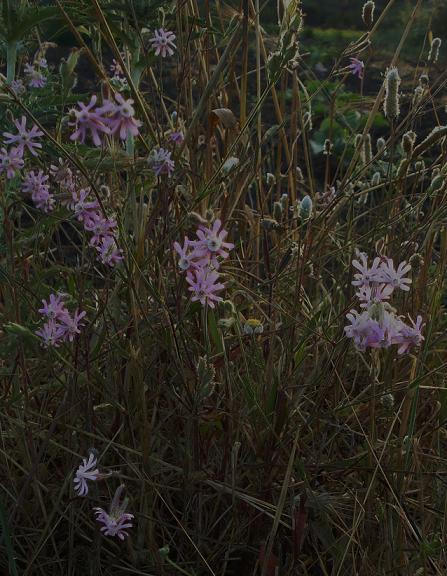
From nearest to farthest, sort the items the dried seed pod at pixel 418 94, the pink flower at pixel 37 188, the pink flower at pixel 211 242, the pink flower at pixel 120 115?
the pink flower at pixel 120 115
the pink flower at pixel 211 242
the pink flower at pixel 37 188
the dried seed pod at pixel 418 94

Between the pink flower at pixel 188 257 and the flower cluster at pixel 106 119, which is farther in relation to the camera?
the pink flower at pixel 188 257

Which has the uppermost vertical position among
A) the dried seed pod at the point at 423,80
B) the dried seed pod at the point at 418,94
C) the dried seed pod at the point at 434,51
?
the dried seed pod at the point at 434,51

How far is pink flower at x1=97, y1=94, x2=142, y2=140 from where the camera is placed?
944 millimetres

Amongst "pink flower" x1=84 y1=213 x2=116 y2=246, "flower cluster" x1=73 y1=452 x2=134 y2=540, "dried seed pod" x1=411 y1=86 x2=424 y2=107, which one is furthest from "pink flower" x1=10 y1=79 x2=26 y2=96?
"dried seed pod" x1=411 y1=86 x2=424 y2=107

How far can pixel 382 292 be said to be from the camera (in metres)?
1.09

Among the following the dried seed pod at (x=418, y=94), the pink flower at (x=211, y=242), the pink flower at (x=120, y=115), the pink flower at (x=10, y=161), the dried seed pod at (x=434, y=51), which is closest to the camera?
the pink flower at (x=120, y=115)

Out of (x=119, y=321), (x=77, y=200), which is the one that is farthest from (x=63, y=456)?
(x=77, y=200)

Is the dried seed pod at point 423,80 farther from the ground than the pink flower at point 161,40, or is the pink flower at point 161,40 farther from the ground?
the pink flower at point 161,40

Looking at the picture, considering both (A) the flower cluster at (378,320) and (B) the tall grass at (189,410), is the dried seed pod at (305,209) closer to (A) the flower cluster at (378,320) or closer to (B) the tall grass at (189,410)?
(B) the tall grass at (189,410)

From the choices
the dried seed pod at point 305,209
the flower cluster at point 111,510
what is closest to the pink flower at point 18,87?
the dried seed pod at point 305,209

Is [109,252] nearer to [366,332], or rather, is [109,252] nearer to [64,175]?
[64,175]

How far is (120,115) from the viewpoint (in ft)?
3.13

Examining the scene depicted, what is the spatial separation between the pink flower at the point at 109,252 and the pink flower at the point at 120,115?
27 centimetres

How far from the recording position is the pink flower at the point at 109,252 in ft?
3.96
